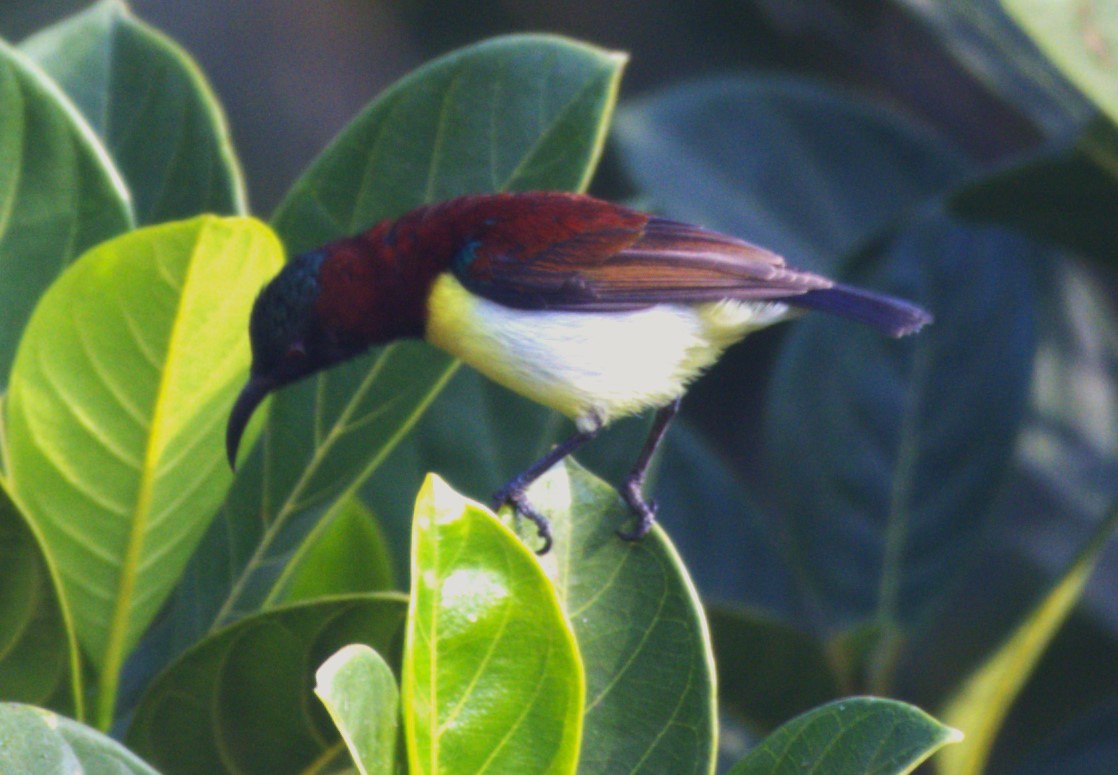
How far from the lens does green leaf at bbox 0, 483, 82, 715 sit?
4.11ft

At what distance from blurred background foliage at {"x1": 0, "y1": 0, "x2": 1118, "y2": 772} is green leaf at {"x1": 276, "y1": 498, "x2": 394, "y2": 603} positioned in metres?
0.49

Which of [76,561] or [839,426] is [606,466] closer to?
[839,426]

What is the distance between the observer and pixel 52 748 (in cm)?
101

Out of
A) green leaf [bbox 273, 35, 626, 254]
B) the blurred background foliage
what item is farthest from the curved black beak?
the blurred background foliage

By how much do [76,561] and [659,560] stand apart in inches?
25.1

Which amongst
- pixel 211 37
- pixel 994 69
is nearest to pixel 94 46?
pixel 994 69

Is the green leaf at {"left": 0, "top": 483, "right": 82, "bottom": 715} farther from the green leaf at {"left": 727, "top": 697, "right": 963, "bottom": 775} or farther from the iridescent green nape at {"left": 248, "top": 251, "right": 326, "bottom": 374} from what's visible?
the green leaf at {"left": 727, "top": 697, "right": 963, "bottom": 775}

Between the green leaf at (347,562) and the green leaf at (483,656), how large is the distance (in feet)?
1.92

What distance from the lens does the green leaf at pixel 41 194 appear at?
153cm

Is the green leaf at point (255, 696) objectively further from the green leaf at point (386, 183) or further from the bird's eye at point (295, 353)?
the bird's eye at point (295, 353)

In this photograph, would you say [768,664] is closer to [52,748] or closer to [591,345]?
[591,345]

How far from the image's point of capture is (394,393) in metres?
1.66

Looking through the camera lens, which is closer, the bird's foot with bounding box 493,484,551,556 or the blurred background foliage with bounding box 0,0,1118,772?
the bird's foot with bounding box 493,484,551,556

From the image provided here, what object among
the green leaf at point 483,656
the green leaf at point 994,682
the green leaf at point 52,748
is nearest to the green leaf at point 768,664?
the green leaf at point 994,682
